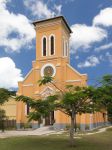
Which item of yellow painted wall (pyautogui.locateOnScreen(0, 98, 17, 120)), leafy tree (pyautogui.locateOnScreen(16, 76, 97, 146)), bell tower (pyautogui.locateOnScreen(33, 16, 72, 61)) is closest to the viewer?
leafy tree (pyautogui.locateOnScreen(16, 76, 97, 146))

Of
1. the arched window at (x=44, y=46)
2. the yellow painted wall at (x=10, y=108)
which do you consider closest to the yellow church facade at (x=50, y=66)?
the arched window at (x=44, y=46)

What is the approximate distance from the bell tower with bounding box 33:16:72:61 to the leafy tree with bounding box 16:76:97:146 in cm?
2482

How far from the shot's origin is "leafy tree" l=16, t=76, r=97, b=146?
22.2m

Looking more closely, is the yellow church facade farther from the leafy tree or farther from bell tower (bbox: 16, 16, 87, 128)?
the leafy tree

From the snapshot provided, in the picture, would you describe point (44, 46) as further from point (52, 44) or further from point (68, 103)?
point (68, 103)

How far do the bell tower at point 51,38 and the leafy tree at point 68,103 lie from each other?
81.4 ft

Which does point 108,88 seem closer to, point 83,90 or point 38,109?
point 83,90

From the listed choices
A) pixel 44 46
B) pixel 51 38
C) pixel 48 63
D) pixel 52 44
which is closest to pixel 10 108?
pixel 48 63

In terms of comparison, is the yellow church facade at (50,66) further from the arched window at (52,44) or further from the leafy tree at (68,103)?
the leafy tree at (68,103)

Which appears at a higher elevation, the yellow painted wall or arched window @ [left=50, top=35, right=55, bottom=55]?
arched window @ [left=50, top=35, right=55, bottom=55]

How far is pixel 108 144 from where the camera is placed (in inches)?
943

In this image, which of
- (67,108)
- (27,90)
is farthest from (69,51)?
(67,108)

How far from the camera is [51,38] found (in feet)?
163

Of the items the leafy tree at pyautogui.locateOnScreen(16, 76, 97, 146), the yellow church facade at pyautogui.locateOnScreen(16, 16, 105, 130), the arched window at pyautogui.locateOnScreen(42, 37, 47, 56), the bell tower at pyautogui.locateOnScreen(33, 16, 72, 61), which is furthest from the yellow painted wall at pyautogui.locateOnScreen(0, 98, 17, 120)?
the leafy tree at pyautogui.locateOnScreen(16, 76, 97, 146)
